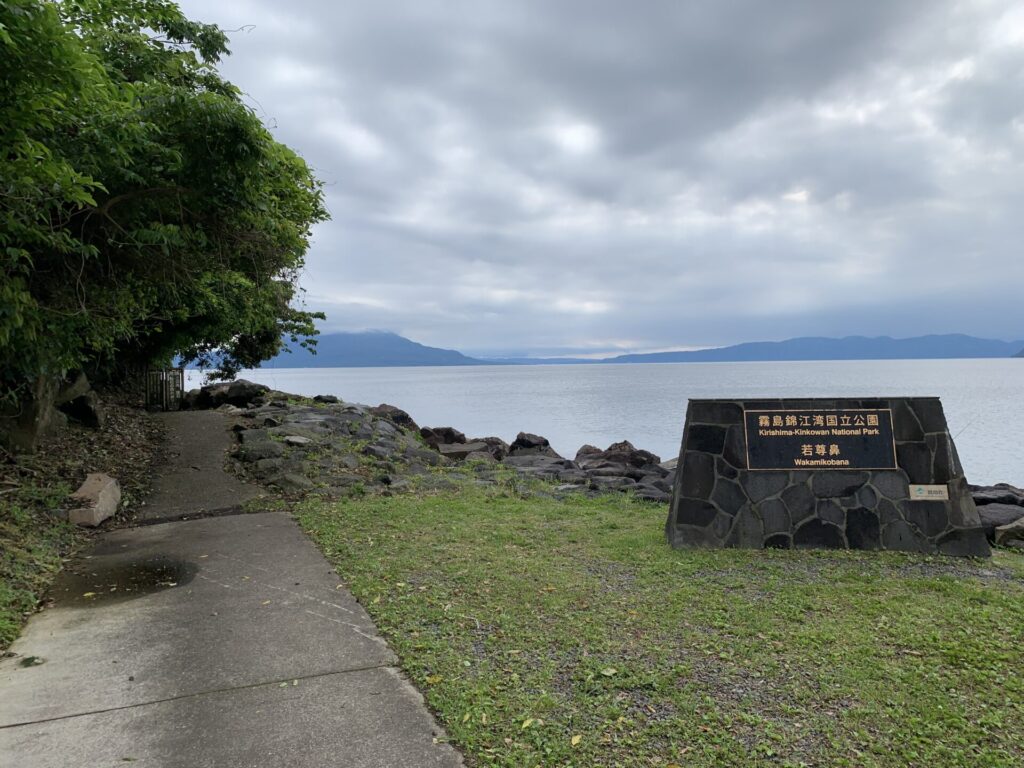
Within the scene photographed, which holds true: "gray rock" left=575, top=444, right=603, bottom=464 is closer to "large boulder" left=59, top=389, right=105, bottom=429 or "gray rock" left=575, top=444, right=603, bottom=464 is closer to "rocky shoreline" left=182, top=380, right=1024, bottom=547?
"rocky shoreline" left=182, top=380, right=1024, bottom=547

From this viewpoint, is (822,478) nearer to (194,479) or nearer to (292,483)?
(292,483)

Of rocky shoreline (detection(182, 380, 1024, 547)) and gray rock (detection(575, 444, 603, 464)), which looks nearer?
rocky shoreline (detection(182, 380, 1024, 547))

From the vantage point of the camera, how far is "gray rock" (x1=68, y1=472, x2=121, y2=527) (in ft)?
25.5

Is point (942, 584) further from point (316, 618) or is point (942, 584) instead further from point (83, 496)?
point (83, 496)

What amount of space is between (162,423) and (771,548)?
1358 cm

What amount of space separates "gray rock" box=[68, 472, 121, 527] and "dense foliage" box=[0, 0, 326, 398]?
1.68 meters

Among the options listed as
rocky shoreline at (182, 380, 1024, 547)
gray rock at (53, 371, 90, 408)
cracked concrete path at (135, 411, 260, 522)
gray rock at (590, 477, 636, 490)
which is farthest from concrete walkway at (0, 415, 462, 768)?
gray rock at (53, 371, 90, 408)

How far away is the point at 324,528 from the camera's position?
25.0 ft

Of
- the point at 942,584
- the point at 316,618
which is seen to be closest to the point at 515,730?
the point at 316,618

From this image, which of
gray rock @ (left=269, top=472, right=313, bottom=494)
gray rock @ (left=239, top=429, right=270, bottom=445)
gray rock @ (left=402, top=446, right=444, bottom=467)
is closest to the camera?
gray rock @ (left=269, top=472, right=313, bottom=494)

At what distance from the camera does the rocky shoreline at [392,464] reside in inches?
391

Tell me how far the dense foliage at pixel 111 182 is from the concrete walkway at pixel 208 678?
114 inches

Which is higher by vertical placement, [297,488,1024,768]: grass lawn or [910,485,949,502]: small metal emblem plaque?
[910,485,949,502]: small metal emblem plaque

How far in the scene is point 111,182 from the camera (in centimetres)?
606
